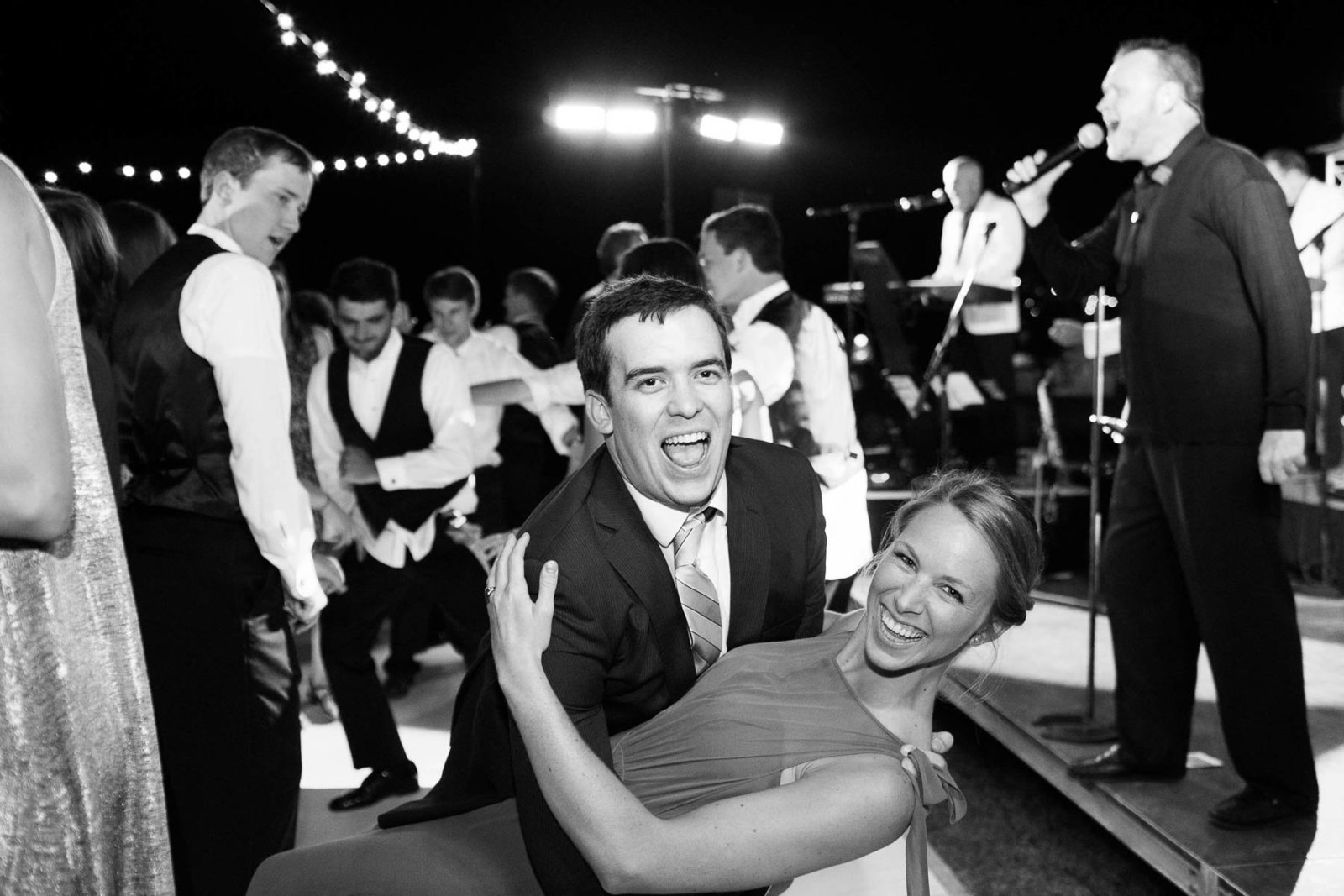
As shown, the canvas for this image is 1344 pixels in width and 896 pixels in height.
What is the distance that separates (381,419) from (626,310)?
2.30 meters

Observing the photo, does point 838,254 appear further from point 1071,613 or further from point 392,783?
point 392,783

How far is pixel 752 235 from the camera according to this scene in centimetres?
349

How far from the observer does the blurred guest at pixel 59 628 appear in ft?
3.10

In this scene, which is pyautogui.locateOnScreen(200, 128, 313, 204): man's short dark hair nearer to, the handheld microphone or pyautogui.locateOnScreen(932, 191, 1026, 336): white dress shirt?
the handheld microphone

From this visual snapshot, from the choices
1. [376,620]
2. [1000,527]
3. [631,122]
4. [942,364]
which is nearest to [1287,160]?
[942,364]

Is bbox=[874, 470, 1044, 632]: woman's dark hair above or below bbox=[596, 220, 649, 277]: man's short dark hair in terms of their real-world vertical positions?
below

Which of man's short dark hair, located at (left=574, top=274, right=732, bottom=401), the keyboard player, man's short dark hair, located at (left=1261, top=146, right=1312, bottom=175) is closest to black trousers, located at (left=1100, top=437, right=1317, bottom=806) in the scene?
man's short dark hair, located at (left=574, top=274, right=732, bottom=401)

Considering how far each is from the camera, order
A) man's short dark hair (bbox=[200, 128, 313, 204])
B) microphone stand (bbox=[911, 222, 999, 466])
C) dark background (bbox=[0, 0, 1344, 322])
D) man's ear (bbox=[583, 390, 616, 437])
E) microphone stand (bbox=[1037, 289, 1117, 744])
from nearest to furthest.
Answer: man's ear (bbox=[583, 390, 616, 437]) → man's short dark hair (bbox=[200, 128, 313, 204]) → microphone stand (bbox=[1037, 289, 1117, 744]) → microphone stand (bbox=[911, 222, 999, 466]) → dark background (bbox=[0, 0, 1344, 322])

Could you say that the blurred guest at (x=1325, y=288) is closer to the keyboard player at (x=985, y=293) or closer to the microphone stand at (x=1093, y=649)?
the keyboard player at (x=985, y=293)

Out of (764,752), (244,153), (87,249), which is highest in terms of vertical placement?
(244,153)

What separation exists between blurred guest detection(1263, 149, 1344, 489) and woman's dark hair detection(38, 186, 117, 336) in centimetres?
502

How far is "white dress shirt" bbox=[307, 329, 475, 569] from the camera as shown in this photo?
12.5 ft

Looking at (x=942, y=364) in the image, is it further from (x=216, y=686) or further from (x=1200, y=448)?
(x=216, y=686)

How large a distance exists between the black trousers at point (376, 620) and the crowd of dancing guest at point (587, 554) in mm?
12
